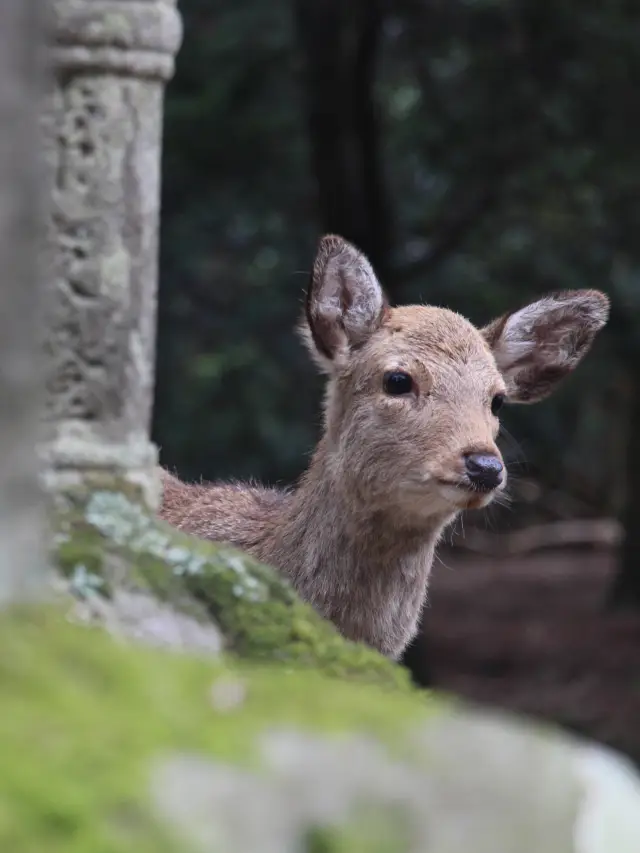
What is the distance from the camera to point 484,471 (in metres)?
6.14

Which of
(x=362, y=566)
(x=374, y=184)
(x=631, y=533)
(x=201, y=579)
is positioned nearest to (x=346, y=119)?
(x=374, y=184)

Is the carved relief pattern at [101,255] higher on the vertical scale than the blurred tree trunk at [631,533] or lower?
higher

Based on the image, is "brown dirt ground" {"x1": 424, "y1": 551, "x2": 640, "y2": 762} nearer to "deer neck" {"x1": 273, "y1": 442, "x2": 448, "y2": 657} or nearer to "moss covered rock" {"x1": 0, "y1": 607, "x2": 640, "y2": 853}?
"deer neck" {"x1": 273, "y1": 442, "x2": 448, "y2": 657}

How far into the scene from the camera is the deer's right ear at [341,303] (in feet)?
22.4

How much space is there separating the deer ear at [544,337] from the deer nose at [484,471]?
1.14 meters

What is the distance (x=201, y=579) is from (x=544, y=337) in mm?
3756

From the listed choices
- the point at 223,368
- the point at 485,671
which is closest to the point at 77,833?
the point at 223,368

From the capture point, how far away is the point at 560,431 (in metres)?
15.9

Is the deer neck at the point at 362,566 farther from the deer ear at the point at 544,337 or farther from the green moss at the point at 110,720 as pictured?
the green moss at the point at 110,720

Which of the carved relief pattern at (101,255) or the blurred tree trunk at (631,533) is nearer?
the carved relief pattern at (101,255)

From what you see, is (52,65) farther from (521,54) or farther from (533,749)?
(521,54)

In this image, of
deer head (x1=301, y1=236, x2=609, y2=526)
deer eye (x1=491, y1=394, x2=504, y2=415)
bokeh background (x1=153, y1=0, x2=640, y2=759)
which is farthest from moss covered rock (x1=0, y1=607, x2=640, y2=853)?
bokeh background (x1=153, y1=0, x2=640, y2=759)

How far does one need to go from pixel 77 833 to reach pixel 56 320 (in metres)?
1.97

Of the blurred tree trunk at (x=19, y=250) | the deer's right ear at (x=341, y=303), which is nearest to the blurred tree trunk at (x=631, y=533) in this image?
the deer's right ear at (x=341, y=303)
